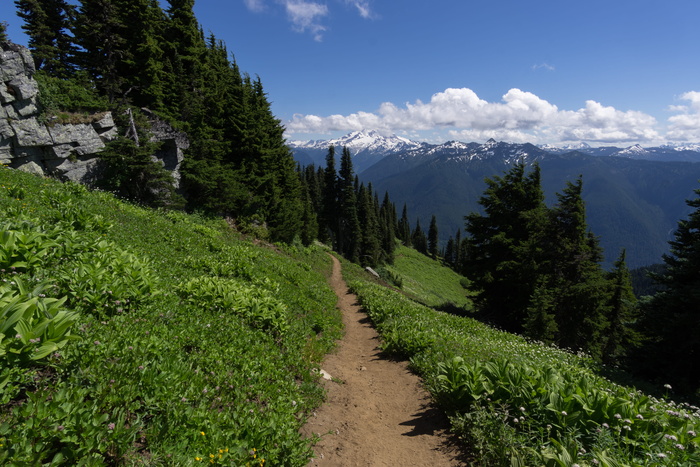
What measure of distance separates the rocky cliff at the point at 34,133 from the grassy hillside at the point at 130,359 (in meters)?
10.6

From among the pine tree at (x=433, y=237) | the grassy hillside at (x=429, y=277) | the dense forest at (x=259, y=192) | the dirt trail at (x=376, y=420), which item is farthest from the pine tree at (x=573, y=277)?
the pine tree at (x=433, y=237)

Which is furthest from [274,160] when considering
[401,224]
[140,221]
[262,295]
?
[401,224]

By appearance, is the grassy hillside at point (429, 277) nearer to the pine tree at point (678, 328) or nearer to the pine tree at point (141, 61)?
the pine tree at point (141, 61)

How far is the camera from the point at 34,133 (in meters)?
17.6

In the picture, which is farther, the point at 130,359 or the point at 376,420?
the point at 376,420

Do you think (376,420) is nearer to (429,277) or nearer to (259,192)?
(259,192)

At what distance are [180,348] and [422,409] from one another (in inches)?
203

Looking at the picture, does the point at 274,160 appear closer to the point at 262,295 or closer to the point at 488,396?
the point at 262,295

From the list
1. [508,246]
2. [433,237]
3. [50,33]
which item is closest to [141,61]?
[50,33]

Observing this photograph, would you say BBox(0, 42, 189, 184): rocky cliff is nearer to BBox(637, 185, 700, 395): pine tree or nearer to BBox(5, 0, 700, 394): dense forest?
BBox(5, 0, 700, 394): dense forest

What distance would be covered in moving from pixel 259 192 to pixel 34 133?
50.3 ft

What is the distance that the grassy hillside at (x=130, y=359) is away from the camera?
324 centimetres

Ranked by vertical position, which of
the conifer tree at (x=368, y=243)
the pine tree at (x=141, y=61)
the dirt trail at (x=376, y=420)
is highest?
the pine tree at (x=141, y=61)

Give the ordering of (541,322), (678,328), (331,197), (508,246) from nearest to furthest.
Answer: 1. (678,328)
2. (541,322)
3. (508,246)
4. (331,197)
